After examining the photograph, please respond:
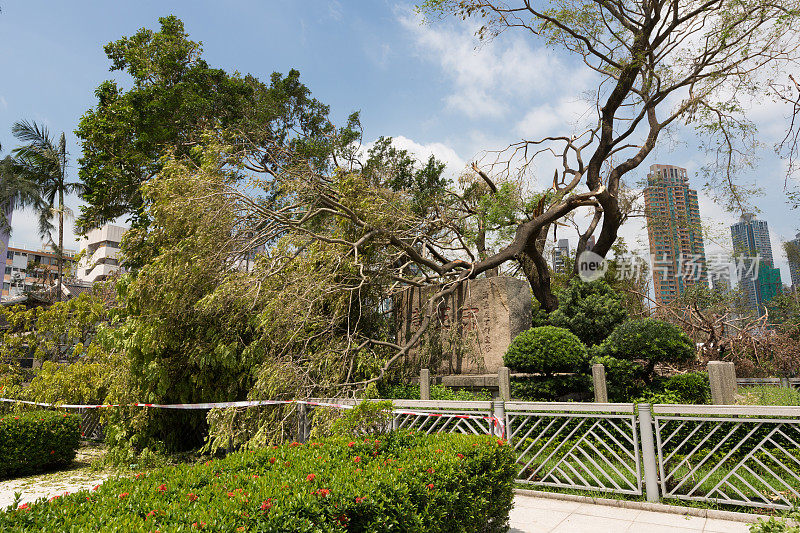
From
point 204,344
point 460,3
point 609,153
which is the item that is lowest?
point 204,344

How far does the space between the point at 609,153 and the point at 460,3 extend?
5.18 meters

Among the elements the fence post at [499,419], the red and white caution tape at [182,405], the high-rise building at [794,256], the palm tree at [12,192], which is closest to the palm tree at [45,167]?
the palm tree at [12,192]

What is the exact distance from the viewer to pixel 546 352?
8344 mm

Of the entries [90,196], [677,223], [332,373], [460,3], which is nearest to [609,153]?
[677,223]

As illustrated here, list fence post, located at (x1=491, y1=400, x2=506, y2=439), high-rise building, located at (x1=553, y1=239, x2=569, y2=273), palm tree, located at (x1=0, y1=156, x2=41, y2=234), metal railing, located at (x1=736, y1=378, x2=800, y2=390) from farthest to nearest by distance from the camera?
palm tree, located at (x1=0, y1=156, x2=41, y2=234) < high-rise building, located at (x1=553, y1=239, x2=569, y2=273) < metal railing, located at (x1=736, y1=378, x2=800, y2=390) < fence post, located at (x1=491, y1=400, x2=506, y2=439)

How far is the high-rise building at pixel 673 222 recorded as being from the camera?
14453 mm

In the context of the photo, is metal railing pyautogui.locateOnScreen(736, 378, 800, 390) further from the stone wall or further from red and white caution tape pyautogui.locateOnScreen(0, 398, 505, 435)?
red and white caution tape pyautogui.locateOnScreen(0, 398, 505, 435)

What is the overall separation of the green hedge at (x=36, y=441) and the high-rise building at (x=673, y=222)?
14743mm

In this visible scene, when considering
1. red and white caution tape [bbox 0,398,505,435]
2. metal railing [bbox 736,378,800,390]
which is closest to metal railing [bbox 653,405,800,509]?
red and white caution tape [bbox 0,398,505,435]

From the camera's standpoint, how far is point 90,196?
14.7m

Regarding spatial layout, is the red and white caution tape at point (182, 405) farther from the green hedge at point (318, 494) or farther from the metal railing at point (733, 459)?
the metal railing at point (733, 459)

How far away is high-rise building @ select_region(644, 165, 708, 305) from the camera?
1445 cm

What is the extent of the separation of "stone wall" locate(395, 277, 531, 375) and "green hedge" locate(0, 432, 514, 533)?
5.42 metres

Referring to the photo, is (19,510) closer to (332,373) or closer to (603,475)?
(603,475)
